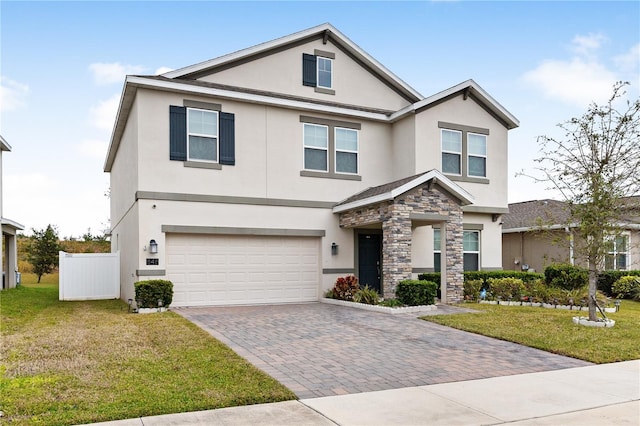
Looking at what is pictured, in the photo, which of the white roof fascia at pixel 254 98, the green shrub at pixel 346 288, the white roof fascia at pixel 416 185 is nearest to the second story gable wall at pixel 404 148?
the white roof fascia at pixel 254 98

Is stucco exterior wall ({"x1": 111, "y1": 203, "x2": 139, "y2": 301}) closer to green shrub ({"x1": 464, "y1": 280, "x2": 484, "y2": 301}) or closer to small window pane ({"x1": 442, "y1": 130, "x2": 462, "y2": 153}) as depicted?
green shrub ({"x1": 464, "y1": 280, "x2": 484, "y2": 301})

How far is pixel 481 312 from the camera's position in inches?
559

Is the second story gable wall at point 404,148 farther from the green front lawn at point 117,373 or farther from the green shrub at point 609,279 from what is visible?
the green front lawn at point 117,373

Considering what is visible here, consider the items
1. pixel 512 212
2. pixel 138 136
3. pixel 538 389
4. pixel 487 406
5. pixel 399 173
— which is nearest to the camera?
pixel 487 406

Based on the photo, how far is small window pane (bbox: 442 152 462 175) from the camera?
19000 millimetres

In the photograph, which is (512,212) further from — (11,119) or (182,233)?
(11,119)

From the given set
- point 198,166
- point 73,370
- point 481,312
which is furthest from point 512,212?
point 73,370

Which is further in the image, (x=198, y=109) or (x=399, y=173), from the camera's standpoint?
(x=399, y=173)

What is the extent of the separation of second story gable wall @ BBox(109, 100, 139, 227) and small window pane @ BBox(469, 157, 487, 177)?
11.5 m

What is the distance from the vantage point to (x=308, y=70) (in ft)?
60.1

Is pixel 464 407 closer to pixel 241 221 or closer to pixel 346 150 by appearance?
pixel 241 221

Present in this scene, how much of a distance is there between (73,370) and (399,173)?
44.3 feet

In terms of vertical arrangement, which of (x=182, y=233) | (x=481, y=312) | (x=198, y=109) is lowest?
(x=481, y=312)

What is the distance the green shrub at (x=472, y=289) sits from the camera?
1709 centimetres
